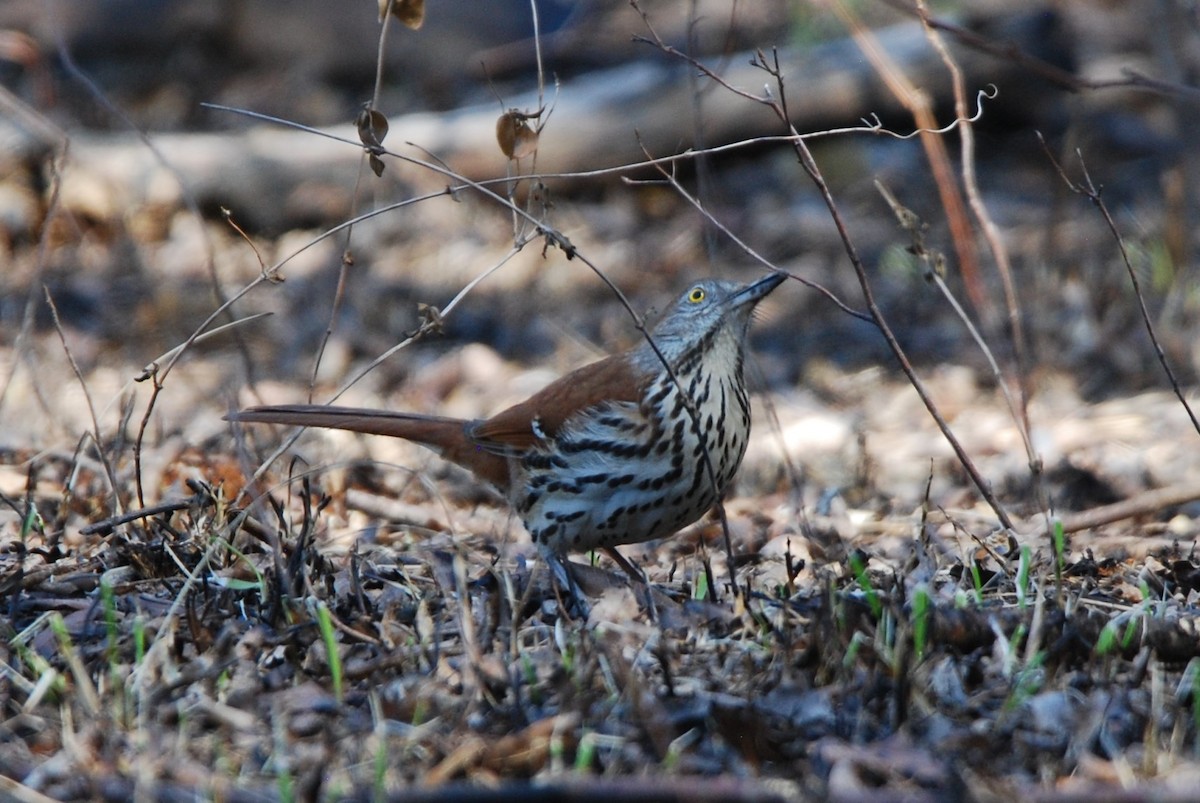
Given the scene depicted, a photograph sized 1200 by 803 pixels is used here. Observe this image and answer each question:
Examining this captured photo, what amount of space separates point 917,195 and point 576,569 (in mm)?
5620

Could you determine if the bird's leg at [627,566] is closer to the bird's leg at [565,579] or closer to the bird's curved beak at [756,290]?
the bird's leg at [565,579]

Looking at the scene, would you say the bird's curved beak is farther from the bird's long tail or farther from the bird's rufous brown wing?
the bird's long tail

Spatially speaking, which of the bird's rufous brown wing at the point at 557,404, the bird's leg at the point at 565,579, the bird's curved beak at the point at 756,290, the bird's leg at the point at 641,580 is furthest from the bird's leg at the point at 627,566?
the bird's curved beak at the point at 756,290

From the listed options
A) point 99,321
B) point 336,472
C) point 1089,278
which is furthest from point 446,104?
point 336,472

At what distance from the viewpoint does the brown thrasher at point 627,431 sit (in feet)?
14.0

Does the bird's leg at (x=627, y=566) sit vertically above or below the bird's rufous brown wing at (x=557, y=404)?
below

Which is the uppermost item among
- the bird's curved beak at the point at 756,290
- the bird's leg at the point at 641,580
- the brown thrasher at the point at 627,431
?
the bird's curved beak at the point at 756,290

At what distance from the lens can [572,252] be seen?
352 centimetres

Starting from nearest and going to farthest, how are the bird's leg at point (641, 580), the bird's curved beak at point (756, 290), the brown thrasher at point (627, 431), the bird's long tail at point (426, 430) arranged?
1. the bird's leg at point (641, 580)
2. the brown thrasher at point (627, 431)
3. the bird's curved beak at point (756, 290)
4. the bird's long tail at point (426, 430)

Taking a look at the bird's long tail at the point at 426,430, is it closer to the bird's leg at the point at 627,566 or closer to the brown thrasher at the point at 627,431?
the brown thrasher at the point at 627,431

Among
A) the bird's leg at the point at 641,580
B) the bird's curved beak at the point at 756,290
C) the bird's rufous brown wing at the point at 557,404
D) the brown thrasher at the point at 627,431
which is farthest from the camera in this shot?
the bird's rufous brown wing at the point at 557,404

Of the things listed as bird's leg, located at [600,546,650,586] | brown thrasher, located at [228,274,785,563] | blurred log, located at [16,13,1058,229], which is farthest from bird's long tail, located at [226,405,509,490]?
blurred log, located at [16,13,1058,229]

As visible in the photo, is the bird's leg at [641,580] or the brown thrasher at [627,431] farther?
the brown thrasher at [627,431]

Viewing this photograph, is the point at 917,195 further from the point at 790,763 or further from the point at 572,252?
the point at 790,763
